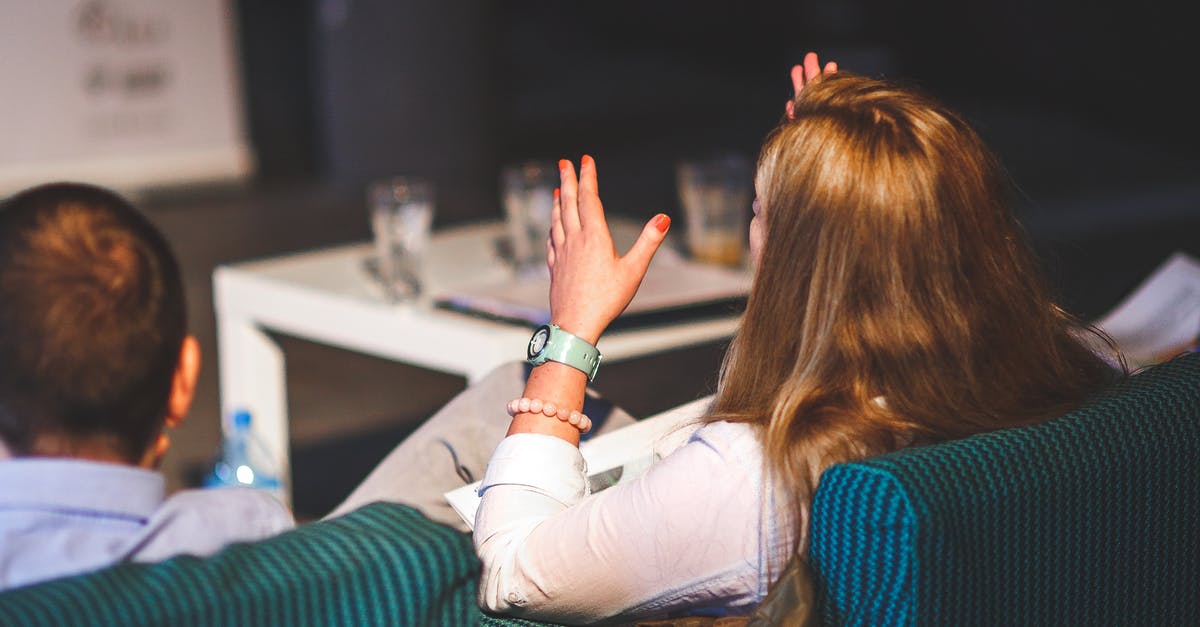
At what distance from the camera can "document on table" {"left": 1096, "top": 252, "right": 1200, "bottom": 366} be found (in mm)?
2051

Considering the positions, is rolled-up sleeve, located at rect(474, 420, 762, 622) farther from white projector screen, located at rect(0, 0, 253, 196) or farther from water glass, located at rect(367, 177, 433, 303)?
white projector screen, located at rect(0, 0, 253, 196)

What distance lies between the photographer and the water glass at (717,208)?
105 inches

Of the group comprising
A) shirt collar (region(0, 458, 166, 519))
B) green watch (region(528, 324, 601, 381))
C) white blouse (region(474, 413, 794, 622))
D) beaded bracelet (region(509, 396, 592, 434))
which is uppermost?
shirt collar (region(0, 458, 166, 519))

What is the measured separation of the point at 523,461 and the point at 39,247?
520mm

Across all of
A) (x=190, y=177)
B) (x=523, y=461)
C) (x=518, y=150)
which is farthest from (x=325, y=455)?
(x=518, y=150)

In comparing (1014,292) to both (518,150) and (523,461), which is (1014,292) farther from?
(518,150)

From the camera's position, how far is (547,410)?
1260 mm

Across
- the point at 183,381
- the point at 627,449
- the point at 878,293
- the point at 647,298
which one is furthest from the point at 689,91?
the point at 183,381

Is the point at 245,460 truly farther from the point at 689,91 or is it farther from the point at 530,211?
the point at 689,91

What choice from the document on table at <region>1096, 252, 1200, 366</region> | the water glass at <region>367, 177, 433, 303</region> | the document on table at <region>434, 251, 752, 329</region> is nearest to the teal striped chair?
the document on table at <region>1096, 252, 1200, 366</region>

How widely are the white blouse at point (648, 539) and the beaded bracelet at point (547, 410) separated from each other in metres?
0.06

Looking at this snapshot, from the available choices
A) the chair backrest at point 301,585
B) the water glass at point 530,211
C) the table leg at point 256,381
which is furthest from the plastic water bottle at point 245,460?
the chair backrest at point 301,585

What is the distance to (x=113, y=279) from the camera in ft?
2.88

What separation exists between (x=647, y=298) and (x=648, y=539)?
3.79 feet
